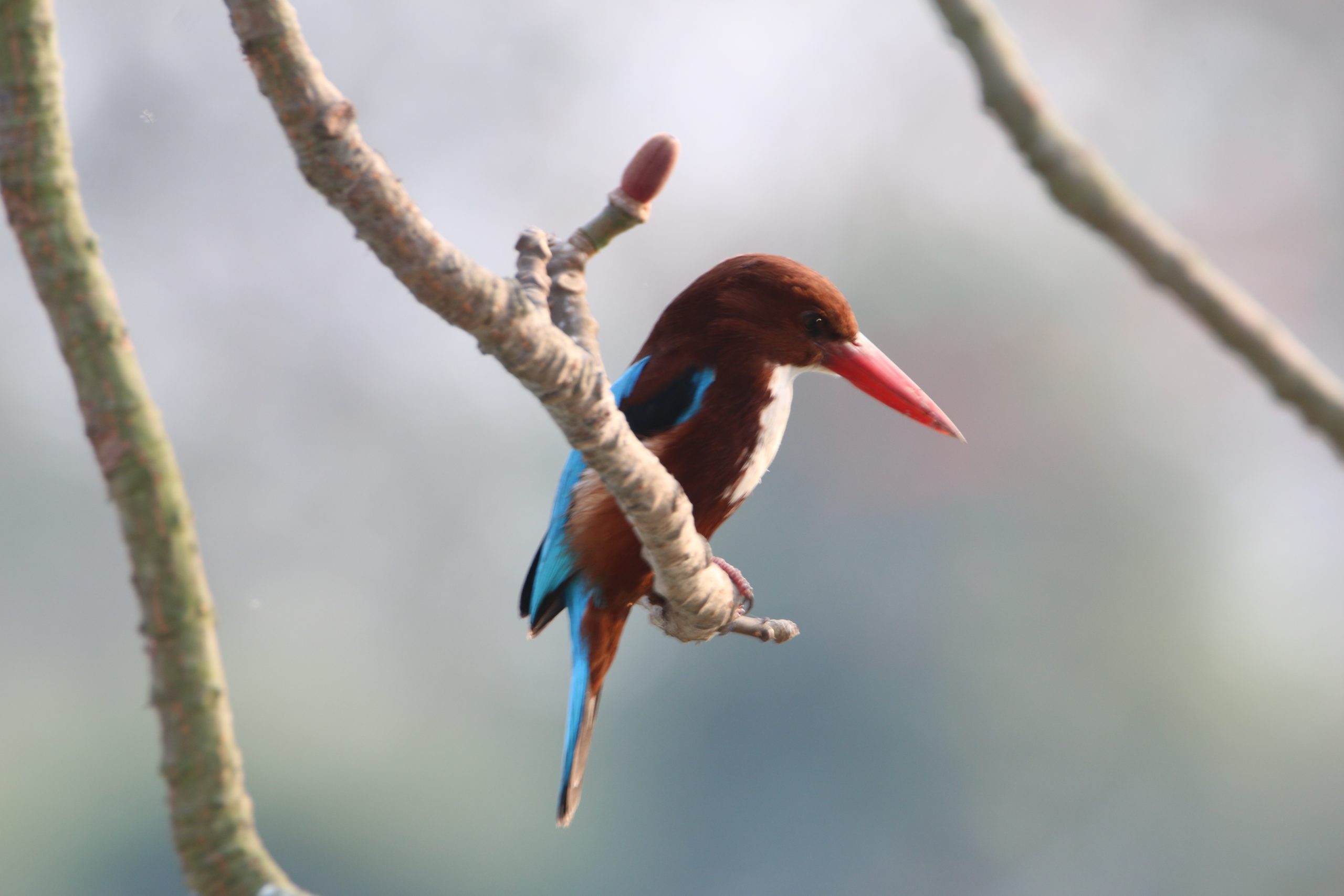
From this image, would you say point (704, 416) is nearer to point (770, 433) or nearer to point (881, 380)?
point (770, 433)

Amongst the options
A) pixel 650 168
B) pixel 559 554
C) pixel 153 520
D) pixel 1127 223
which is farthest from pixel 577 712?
pixel 1127 223

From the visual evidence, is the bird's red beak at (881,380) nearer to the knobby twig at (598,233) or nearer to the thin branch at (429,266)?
the knobby twig at (598,233)

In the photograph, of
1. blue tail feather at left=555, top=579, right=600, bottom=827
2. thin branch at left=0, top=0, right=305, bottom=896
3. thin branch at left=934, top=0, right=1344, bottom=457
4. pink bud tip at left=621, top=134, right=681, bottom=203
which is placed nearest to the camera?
thin branch at left=934, top=0, right=1344, bottom=457

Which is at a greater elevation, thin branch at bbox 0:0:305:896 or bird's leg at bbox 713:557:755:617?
bird's leg at bbox 713:557:755:617

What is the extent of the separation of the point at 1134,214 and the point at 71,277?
1.99 ft

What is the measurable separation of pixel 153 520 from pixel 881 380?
40.3 inches

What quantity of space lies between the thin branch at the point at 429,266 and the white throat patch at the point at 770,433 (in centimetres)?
42

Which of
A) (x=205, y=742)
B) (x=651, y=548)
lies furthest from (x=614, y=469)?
(x=205, y=742)

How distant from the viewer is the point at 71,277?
64cm

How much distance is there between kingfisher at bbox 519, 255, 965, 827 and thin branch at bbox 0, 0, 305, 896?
735mm

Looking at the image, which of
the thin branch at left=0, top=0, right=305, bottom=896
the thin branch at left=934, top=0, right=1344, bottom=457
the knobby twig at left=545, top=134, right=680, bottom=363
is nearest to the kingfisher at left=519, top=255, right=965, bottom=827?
the knobby twig at left=545, top=134, right=680, bottom=363

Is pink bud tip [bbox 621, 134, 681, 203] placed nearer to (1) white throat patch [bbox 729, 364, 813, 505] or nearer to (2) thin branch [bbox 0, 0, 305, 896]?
(1) white throat patch [bbox 729, 364, 813, 505]

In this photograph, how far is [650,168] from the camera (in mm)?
1252

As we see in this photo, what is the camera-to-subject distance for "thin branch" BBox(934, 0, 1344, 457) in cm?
46
